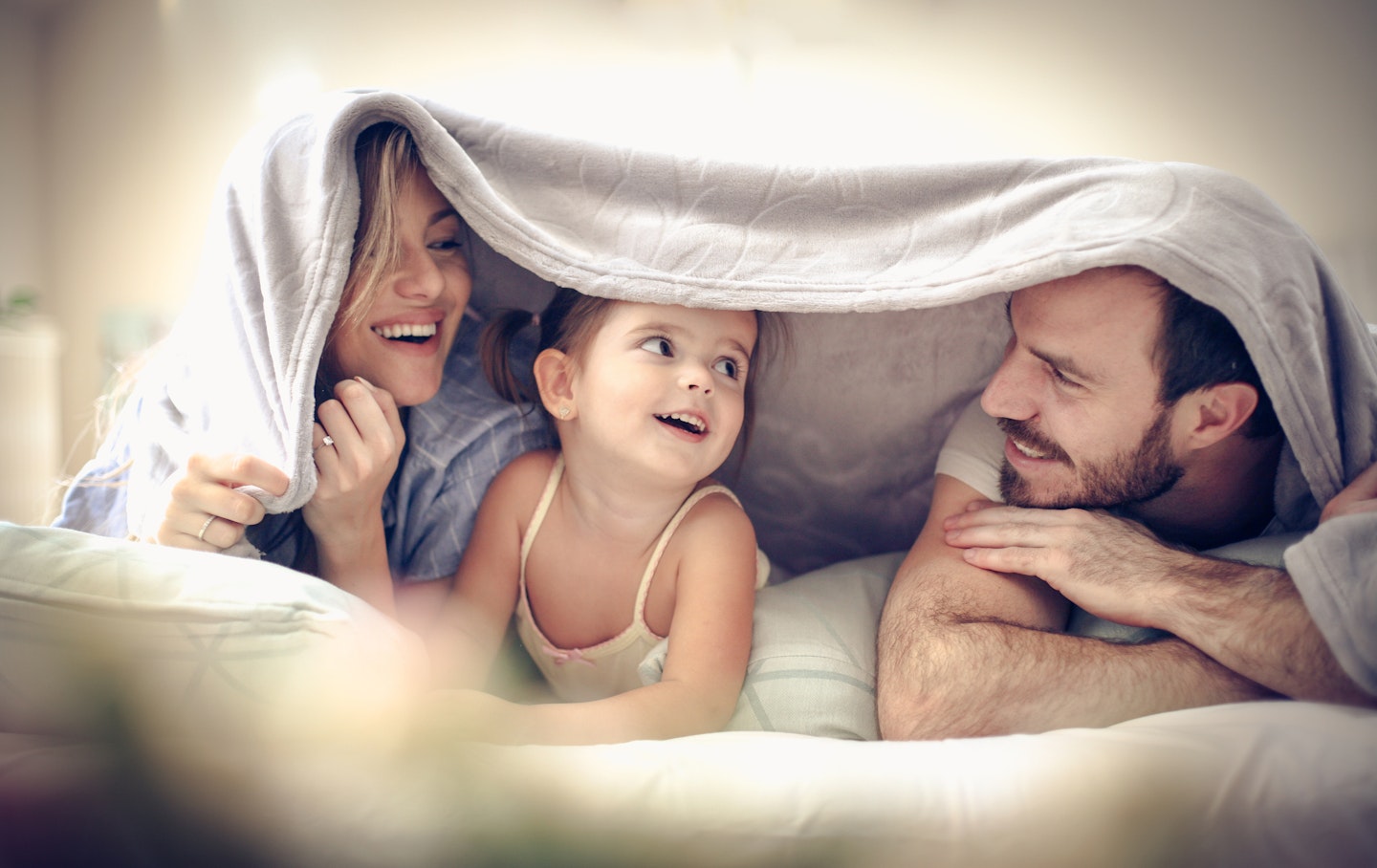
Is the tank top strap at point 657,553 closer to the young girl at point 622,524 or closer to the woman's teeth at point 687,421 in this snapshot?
the young girl at point 622,524

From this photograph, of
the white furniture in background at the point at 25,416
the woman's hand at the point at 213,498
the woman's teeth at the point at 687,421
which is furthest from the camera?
the white furniture in background at the point at 25,416

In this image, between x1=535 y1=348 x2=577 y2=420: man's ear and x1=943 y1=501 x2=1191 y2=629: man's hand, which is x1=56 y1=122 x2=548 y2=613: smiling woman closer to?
x1=535 y1=348 x2=577 y2=420: man's ear

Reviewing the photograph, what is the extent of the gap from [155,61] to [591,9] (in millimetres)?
1910

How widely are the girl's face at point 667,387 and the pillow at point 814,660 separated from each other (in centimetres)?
20

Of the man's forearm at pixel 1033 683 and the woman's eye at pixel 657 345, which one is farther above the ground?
the woman's eye at pixel 657 345

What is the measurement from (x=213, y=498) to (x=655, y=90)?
8.97 ft

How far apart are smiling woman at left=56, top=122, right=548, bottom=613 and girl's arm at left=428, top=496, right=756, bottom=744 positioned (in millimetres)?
302

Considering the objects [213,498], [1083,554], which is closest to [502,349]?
[213,498]

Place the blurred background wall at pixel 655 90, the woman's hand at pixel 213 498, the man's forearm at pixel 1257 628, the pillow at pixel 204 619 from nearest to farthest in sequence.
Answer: the pillow at pixel 204 619, the man's forearm at pixel 1257 628, the woman's hand at pixel 213 498, the blurred background wall at pixel 655 90

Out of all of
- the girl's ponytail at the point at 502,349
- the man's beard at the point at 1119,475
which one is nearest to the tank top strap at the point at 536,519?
the girl's ponytail at the point at 502,349

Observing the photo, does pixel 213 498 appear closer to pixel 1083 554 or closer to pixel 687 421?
pixel 687 421

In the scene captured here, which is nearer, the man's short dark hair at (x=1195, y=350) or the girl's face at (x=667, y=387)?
the man's short dark hair at (x=1195, y=350)

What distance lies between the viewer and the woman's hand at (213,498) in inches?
34.9

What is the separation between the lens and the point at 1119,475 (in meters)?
1.05
